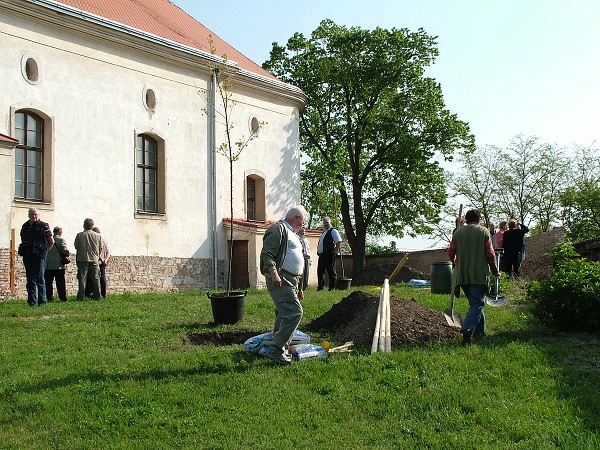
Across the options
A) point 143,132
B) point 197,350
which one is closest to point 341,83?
point 143,132

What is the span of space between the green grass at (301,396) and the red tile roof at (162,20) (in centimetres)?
1278

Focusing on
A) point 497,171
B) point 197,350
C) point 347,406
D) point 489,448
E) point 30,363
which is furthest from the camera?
point 497,171

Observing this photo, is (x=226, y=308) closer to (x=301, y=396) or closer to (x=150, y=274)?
(x=301, y=396)

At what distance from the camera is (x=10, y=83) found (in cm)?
1809

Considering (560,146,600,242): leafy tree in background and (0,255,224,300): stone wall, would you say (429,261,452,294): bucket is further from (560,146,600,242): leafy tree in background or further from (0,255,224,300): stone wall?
(560,146,600,242): leafy tree in background

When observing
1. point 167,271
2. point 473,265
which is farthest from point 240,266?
point 473,265

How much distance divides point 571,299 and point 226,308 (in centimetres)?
518

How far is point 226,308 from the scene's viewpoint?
11227 millimetres

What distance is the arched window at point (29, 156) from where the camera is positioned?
731 inches

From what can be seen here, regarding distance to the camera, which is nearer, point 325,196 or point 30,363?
point 30,363

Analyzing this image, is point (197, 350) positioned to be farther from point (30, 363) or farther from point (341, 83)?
point (341, 83)

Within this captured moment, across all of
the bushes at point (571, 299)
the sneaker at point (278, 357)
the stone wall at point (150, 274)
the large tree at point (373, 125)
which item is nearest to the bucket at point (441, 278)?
the bushes at point (571, 299)

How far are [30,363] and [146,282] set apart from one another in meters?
12.8

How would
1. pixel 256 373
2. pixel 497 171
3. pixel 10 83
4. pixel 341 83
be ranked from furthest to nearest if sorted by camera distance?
pixel 497 171, pixel 341 83, pixel 10 83, pixel 256 373
